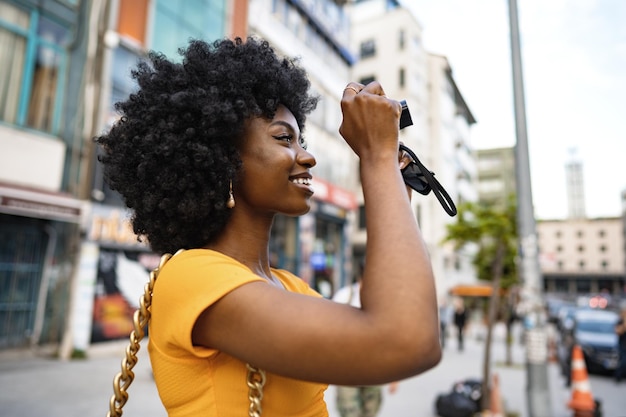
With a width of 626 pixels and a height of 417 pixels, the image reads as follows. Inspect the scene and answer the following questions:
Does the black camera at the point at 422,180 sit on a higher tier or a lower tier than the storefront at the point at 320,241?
lower

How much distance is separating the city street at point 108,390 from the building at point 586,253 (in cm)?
9166

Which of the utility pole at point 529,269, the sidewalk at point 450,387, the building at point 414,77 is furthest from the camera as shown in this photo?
the building at point 414,77

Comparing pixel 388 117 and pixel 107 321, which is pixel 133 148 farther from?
pixel 107 321

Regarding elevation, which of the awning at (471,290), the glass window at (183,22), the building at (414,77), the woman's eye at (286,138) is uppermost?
the building at (414,77)

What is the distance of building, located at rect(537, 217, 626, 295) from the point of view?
309 ft

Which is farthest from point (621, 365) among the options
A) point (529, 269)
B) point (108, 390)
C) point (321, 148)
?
point (321, 148)

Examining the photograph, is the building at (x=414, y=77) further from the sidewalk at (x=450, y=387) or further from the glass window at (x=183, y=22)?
the glass window at (x=183, y=22)

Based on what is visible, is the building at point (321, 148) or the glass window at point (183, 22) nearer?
the glass window at point (183, 22)

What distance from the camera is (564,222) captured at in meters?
99.2

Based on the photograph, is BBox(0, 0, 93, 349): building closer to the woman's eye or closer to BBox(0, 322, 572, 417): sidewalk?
BBox(0, 322, 572, 417): sidewalk

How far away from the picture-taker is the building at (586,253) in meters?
94.1

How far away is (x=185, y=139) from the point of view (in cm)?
136

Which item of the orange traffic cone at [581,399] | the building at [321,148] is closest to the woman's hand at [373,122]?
the orange traffic cone at [581,399]

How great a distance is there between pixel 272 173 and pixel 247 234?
0.72ft
